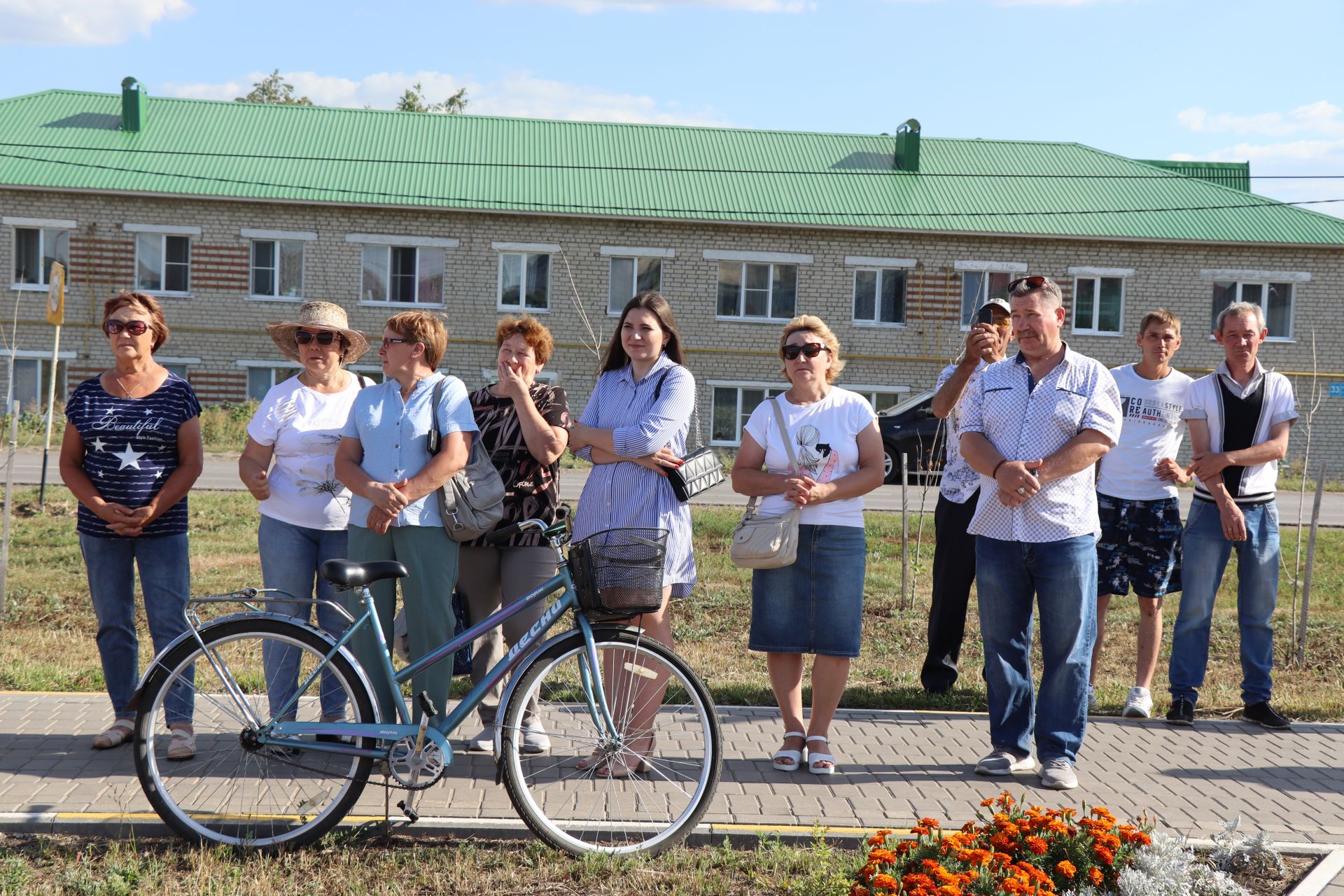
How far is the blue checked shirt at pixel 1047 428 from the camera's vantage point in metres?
5.41

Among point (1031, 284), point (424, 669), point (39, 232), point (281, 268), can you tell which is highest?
point (39, 232)

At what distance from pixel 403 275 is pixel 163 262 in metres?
5.99

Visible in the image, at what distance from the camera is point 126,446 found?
544 centimetres

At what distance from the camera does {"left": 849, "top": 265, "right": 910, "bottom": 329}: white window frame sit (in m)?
31.8

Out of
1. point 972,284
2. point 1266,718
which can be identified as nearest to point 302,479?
point 1266,718

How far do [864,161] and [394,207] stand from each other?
13264 millimetres

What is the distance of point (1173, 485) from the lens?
22.5 feet

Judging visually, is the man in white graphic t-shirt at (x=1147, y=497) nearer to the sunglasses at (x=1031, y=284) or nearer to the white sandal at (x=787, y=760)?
the sunglasses at (x=1031, y=284)

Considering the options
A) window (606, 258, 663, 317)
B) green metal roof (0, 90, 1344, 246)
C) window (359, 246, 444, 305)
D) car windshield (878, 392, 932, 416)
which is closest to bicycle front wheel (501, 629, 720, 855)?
car windshield (878, 392, 932, 416)

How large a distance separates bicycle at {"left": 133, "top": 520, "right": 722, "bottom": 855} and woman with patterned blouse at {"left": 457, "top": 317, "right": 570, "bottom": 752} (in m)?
1.01

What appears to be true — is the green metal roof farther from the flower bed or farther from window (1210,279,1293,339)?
the flower bed

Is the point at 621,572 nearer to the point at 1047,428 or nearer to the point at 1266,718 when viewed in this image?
the point at 1047,428

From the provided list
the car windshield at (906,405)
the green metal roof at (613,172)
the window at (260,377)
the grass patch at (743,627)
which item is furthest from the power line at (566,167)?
the grass patch at (743,627)

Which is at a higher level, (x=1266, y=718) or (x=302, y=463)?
(x=302, y=463)
